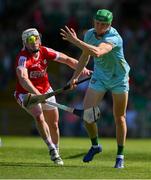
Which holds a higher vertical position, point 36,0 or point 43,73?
point 36,0

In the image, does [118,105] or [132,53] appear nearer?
[118,105]

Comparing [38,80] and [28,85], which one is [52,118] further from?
[28,85]

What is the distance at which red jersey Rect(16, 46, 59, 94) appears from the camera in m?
14.0

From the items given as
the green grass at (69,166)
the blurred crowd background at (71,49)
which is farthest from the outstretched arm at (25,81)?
the blurred crowd background at (71,49)

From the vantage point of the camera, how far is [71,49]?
29.0 metres

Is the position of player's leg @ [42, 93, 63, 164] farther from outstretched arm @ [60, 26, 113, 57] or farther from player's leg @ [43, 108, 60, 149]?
outstretched arm @ [60, 26, 113, 57]

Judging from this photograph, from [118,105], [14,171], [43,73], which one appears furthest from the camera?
[43,73]

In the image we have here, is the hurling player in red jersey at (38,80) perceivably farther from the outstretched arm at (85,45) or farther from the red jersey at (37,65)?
the outstretched arm at (85,45)

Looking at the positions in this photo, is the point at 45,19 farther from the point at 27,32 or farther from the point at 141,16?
the point at 27,32

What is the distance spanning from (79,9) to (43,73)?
16517 mm

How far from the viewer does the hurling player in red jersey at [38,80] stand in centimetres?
1381

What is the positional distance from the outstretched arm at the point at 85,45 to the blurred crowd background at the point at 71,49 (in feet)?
45.3

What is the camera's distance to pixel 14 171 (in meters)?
12.6

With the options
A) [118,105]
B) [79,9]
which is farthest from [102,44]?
[79,9]
